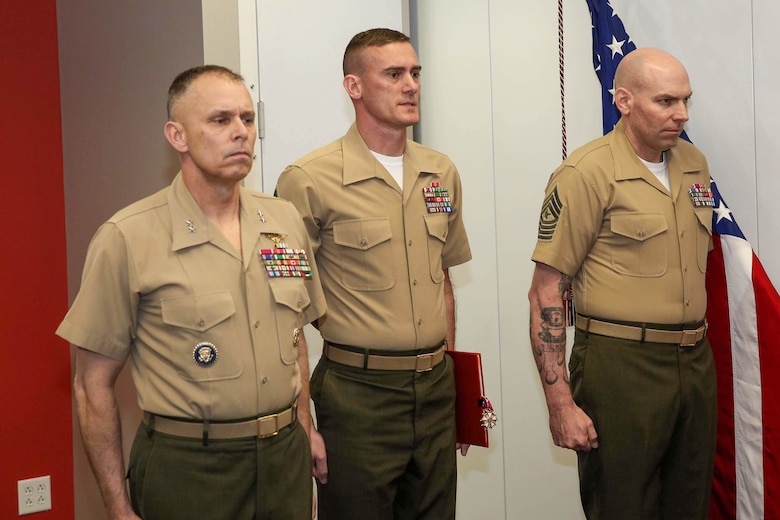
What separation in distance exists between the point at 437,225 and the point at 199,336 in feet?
2.94

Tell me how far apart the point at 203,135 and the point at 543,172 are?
178cm

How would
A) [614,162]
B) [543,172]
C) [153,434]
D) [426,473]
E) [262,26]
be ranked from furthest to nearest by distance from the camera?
[543,172], [262,26], [614,162], [426,473], [153,434]

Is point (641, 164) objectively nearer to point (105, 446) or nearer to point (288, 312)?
point (288, 312)

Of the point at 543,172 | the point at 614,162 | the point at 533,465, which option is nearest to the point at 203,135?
the point at 614,162

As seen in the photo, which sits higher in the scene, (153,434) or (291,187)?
(291,187)

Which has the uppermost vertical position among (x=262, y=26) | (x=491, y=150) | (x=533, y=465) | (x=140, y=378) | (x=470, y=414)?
(x=262, y=26)

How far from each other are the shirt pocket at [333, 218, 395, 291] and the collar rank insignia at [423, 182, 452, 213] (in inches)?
7.3

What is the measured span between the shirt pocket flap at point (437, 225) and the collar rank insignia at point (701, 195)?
2.52ft

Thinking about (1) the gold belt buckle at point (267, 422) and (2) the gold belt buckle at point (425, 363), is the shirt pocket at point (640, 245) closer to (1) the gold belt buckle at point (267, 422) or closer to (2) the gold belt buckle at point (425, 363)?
(2) the gold belt buckle at point (425, 363)

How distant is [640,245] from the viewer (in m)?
2.86

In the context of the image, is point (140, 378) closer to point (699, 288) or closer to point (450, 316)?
point (450, 316)

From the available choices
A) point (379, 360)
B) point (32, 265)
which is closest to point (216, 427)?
point (379, 360)

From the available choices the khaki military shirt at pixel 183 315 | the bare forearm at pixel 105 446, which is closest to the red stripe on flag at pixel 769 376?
the khaki military shirt at pixel 183 315

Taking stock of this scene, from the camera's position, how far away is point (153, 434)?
2219 mm
